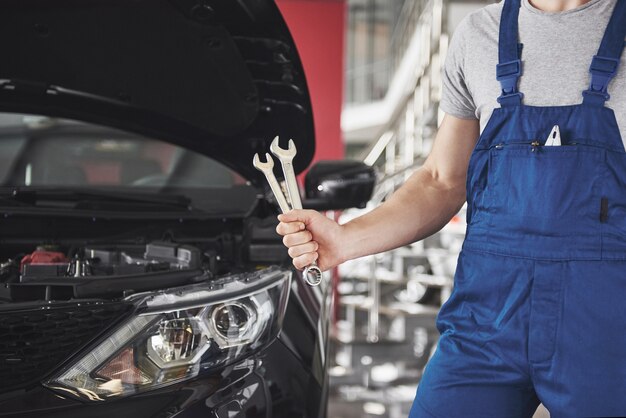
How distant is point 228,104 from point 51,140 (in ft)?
2.18

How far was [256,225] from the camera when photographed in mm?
1602

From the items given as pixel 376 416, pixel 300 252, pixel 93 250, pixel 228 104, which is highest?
pixel 228 104

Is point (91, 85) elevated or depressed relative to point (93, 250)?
elevated

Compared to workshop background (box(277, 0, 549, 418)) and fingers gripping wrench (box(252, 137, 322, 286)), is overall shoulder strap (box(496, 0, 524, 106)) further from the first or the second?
workshop background (box(277, 0, 549, 418))

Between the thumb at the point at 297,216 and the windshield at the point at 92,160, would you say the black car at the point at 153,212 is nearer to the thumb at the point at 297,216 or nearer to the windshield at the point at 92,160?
the windshield at the point at 92,160

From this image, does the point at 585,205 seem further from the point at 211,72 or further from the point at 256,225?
the point at 211,72

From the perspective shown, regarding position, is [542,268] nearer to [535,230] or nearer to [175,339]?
[535,230]

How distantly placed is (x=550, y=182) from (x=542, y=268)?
138mm

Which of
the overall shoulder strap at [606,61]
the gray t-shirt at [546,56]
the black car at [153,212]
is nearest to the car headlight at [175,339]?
the black car at [153,212]

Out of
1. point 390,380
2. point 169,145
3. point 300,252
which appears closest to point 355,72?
point 390,380

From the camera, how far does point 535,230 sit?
102 centimetres

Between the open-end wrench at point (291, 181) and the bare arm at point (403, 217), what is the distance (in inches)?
0.8

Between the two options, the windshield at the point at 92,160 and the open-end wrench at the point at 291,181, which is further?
the windshield at the point at 92,160

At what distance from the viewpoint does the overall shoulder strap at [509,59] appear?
1101 mm
